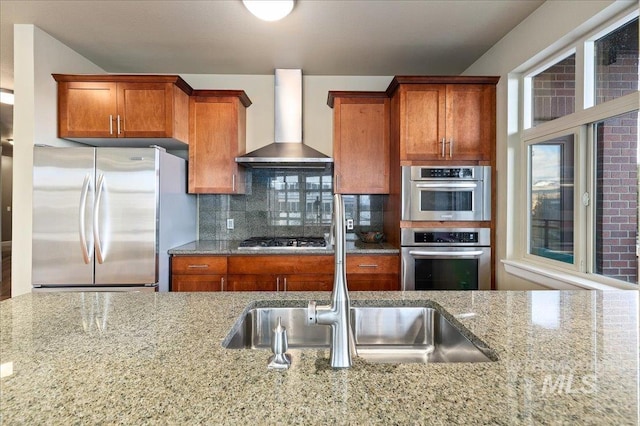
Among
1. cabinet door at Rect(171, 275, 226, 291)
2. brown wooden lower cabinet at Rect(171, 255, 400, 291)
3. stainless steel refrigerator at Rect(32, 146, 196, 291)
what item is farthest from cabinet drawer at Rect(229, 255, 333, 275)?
stainless steel refrigerator at Rect(32, 146, 196, 291)

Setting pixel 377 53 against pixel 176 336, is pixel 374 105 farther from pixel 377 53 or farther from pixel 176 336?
pixel 176 336

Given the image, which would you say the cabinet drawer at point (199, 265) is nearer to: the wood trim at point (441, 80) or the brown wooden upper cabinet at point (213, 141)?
the brown wooden upper cabinet at point (213, 141)

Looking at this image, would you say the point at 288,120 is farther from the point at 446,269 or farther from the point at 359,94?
the point at 446,269

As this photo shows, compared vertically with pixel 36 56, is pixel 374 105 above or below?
below

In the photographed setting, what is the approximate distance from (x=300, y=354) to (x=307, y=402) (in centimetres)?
20

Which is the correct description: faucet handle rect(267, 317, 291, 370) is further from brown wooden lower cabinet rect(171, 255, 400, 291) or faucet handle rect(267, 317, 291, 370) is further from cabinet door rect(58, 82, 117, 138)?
cabinet door rect(58, 82, 117, 138)

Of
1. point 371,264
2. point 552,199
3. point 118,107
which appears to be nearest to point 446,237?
point 371,264

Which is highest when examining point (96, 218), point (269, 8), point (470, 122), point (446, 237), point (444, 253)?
point (269, 8)

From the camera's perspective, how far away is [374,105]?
3.16m

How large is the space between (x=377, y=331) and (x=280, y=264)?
1682 mm

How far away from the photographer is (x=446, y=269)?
282cm

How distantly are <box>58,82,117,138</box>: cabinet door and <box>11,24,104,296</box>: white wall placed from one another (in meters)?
0.15

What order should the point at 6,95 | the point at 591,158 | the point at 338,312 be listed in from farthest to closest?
the point at 6,95 → the point at 591,158 → the point at 338,312

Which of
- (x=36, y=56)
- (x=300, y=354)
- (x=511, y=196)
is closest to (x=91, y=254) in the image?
(x=36, y=56)
